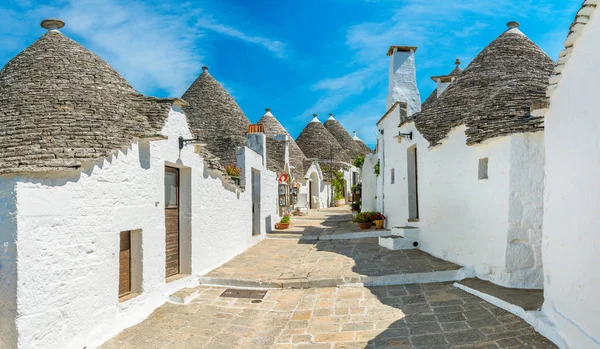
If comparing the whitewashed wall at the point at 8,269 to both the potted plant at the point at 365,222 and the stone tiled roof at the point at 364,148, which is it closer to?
the potted plant at the point at 365,222

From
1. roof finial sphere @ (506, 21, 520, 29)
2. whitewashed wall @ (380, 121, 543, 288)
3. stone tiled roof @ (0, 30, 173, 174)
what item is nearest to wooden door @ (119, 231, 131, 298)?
stone tiled roof @ (0, 30, 173, 174)

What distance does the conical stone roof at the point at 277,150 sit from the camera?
19.6m

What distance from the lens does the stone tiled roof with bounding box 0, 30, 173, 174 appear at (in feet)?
14.3

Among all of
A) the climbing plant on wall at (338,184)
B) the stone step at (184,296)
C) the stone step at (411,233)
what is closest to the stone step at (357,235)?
the stone step at (411,233)

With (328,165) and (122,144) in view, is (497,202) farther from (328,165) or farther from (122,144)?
(328,165)

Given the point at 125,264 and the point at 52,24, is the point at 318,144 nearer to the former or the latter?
the point at 52,24

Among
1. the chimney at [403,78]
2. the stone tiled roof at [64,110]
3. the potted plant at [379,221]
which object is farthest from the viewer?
the potted plant at [379,221]

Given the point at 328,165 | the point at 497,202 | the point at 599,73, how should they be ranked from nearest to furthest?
the point at 599,73
the point at 497,202
the point at 328,165

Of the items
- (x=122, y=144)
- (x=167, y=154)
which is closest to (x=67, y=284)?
(x=122, y=144)

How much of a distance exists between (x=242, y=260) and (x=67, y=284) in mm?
5066

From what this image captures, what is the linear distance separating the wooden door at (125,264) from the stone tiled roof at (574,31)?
5.58 meters

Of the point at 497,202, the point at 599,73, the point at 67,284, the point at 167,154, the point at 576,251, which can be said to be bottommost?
the point at 67,284

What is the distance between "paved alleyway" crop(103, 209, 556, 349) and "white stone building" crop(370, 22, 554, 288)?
2.51ft

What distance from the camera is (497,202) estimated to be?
609 centimetres
